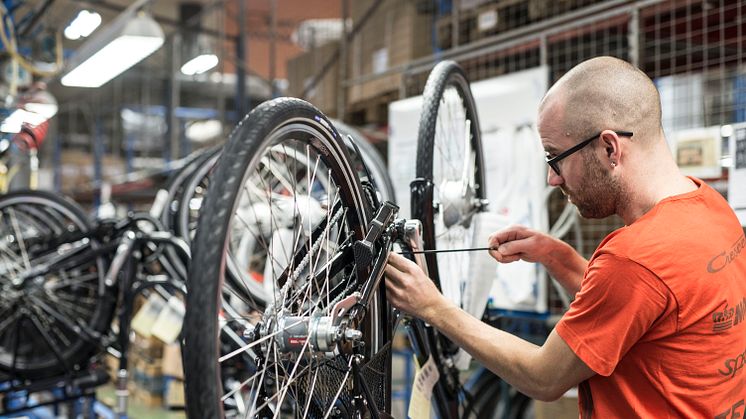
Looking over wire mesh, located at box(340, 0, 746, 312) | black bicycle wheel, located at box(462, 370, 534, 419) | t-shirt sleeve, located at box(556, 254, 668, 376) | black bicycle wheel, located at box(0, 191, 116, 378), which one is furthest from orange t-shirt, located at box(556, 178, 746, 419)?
black bicycle wheel, located at box(0, 191, 116, 378)

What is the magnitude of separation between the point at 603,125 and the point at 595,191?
0.50ft

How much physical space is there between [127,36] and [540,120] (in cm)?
495

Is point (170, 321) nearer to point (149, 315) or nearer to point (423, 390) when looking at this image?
point (149, 315)

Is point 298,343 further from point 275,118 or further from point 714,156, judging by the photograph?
point 714,156

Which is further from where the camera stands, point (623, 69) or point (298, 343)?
point (623, 69)

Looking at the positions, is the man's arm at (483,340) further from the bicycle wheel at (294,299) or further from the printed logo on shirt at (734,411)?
the printed logo on shirt at (734,411)

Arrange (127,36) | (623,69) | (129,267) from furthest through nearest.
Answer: (127,36)
(129,267)
(623,69)

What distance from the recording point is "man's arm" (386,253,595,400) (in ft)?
4.91

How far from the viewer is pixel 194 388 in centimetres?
104

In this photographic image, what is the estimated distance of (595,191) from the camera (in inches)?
63.3

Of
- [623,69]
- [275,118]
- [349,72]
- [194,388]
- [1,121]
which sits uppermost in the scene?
[349,72]

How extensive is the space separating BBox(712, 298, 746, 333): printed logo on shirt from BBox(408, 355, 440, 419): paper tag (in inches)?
29.1

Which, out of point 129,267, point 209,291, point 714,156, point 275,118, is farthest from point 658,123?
point 129,267

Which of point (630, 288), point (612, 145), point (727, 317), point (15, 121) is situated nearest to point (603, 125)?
point (612, 145)
